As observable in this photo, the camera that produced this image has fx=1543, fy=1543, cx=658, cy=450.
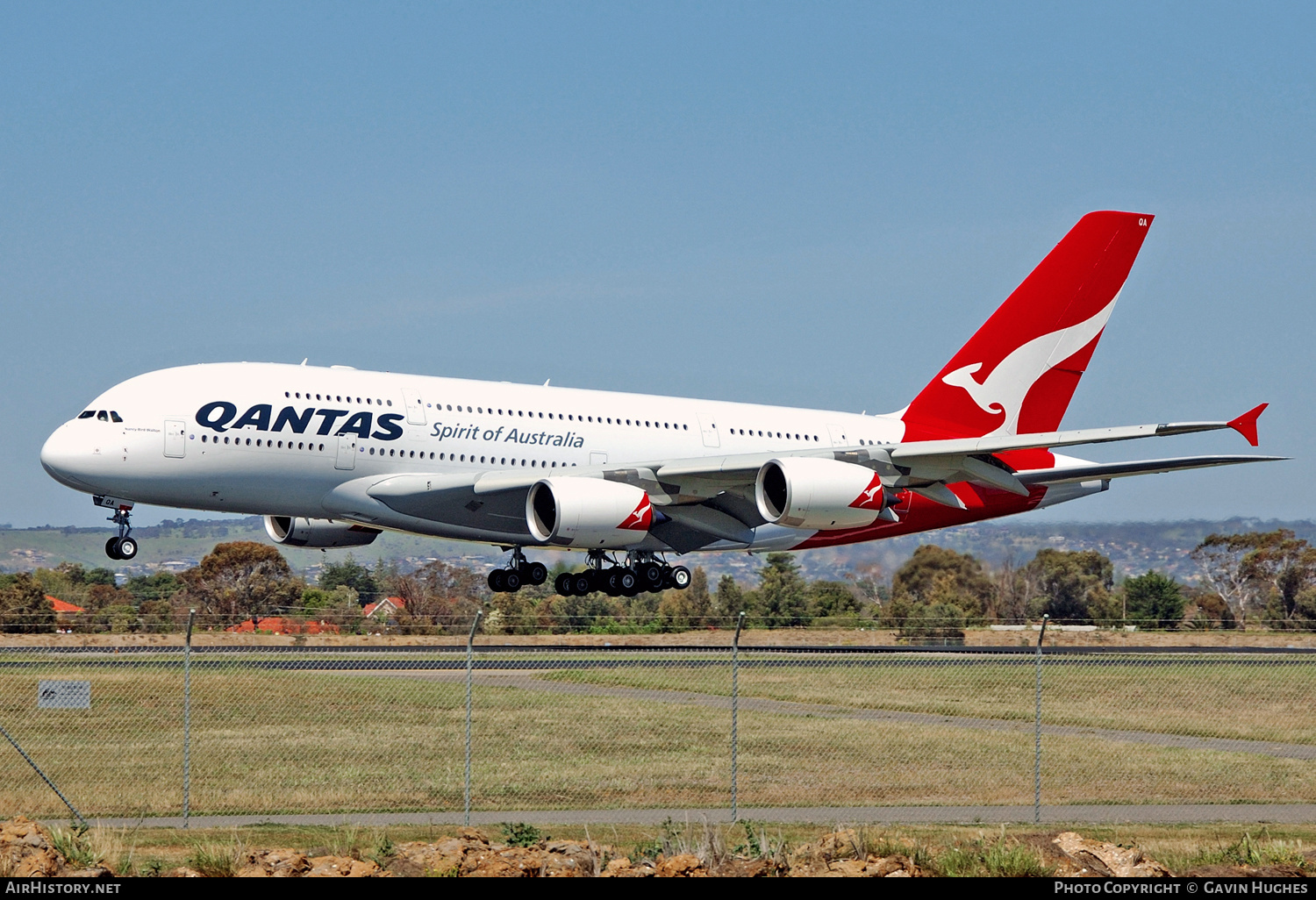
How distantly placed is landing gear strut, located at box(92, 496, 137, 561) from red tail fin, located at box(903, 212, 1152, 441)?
65.2ft

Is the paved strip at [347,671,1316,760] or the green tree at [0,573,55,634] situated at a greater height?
the green tree at [0,573,55,634]

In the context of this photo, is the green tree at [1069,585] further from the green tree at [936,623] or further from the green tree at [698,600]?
the green tree at [698,600]

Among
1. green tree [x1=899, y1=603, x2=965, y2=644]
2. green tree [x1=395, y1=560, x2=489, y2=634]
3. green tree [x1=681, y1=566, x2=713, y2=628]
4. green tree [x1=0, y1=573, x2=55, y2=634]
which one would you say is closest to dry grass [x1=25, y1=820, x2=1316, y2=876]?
green tree [x1=395, y1=560, x2=489, y2=634]

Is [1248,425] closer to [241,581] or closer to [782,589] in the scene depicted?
[782,589]

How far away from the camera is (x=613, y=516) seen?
1298 inches

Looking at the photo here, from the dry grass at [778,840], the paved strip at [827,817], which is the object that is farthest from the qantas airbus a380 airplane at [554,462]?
the dry grass at [778,840]

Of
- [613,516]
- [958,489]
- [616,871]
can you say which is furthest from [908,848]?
[958,489]

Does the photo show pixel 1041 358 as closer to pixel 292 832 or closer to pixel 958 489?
pixel 958 489

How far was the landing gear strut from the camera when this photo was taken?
32.4 metres

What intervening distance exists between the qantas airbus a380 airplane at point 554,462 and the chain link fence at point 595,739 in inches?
140

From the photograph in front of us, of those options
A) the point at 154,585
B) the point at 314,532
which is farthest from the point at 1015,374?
the point at 154,585

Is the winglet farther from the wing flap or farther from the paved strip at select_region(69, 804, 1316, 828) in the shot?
the paved strip at select_region(69, 804, 1316, 828)

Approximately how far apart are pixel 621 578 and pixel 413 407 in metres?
6.81

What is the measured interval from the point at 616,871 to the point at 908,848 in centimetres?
282
